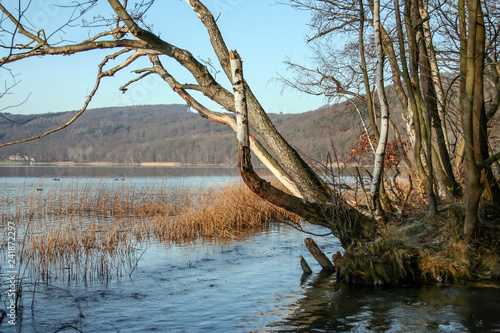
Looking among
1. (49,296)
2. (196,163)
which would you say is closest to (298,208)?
(49,296)

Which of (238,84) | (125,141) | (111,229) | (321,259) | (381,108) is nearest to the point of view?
(238,84)

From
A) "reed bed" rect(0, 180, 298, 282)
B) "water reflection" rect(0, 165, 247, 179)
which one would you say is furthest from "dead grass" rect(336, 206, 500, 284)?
"water reflection" rect(0, 165, 247, 179)

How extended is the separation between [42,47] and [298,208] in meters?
4.66

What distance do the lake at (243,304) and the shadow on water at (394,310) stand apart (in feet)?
0.04

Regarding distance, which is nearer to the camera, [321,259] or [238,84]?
[238,84]

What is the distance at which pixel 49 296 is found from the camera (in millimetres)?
6762

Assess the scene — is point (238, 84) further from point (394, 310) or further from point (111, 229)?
point (111, 229)

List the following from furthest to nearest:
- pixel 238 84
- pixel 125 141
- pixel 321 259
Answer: pixel 125 141
pixel 321 259
pixel 238 84

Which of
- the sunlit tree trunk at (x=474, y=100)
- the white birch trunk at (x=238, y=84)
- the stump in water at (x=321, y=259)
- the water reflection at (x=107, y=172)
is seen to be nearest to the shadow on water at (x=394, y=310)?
the stump in water at (x=321, y=259)

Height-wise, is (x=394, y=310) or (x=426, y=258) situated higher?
(x=426, y=258)

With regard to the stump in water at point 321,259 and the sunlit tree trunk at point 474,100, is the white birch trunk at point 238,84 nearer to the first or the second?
the sunlit tree trunk at point 474,100

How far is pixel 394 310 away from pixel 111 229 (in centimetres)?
722

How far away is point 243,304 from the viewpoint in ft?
20.8

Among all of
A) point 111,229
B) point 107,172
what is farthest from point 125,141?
point 111,229
